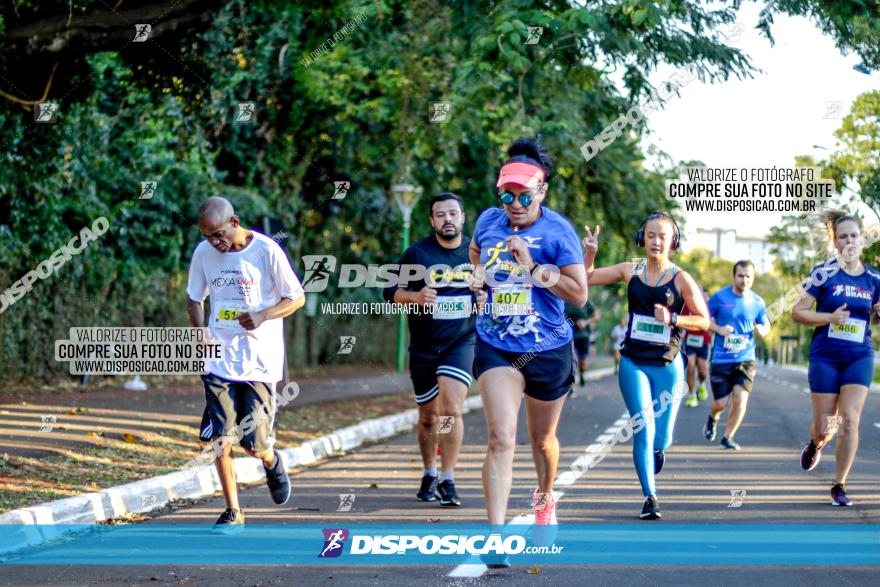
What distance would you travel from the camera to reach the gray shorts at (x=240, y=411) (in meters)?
8.05

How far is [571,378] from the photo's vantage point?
7109 mm

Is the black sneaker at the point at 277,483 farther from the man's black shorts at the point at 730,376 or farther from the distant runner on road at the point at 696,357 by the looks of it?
the distant runner on road at the point at 696,357

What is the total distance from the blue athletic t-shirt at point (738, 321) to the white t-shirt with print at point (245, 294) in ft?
24.3

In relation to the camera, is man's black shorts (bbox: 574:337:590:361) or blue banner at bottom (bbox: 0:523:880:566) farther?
man's black shorts (bbox: 574:337:590:361)

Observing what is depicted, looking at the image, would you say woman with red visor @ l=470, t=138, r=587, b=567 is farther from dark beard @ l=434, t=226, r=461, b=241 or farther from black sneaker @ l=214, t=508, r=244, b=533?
dark beard @ l=434, t=226, r=461, b=241

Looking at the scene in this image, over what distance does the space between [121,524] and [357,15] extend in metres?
10.8

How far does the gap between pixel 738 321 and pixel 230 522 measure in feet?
25.8

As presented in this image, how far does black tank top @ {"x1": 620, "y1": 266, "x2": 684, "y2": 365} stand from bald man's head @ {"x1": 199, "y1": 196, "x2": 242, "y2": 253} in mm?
2884

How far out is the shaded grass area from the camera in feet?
30.0

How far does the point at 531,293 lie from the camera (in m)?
6.98

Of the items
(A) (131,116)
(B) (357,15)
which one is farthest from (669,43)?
(A) (131,116)

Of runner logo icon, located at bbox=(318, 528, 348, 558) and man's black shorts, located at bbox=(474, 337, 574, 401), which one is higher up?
man's black shorts, located at bbox=(474, 337, 574, 401)

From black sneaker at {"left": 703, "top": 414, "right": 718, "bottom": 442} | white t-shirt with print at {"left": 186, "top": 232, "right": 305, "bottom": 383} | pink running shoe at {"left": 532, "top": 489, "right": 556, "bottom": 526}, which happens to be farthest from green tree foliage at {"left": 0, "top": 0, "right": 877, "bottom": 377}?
pink running shoe at {"left": 532, "top": 489, "right": 556, "bottom": 526}

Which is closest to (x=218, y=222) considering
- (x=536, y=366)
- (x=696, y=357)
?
(x=536, y=366)
